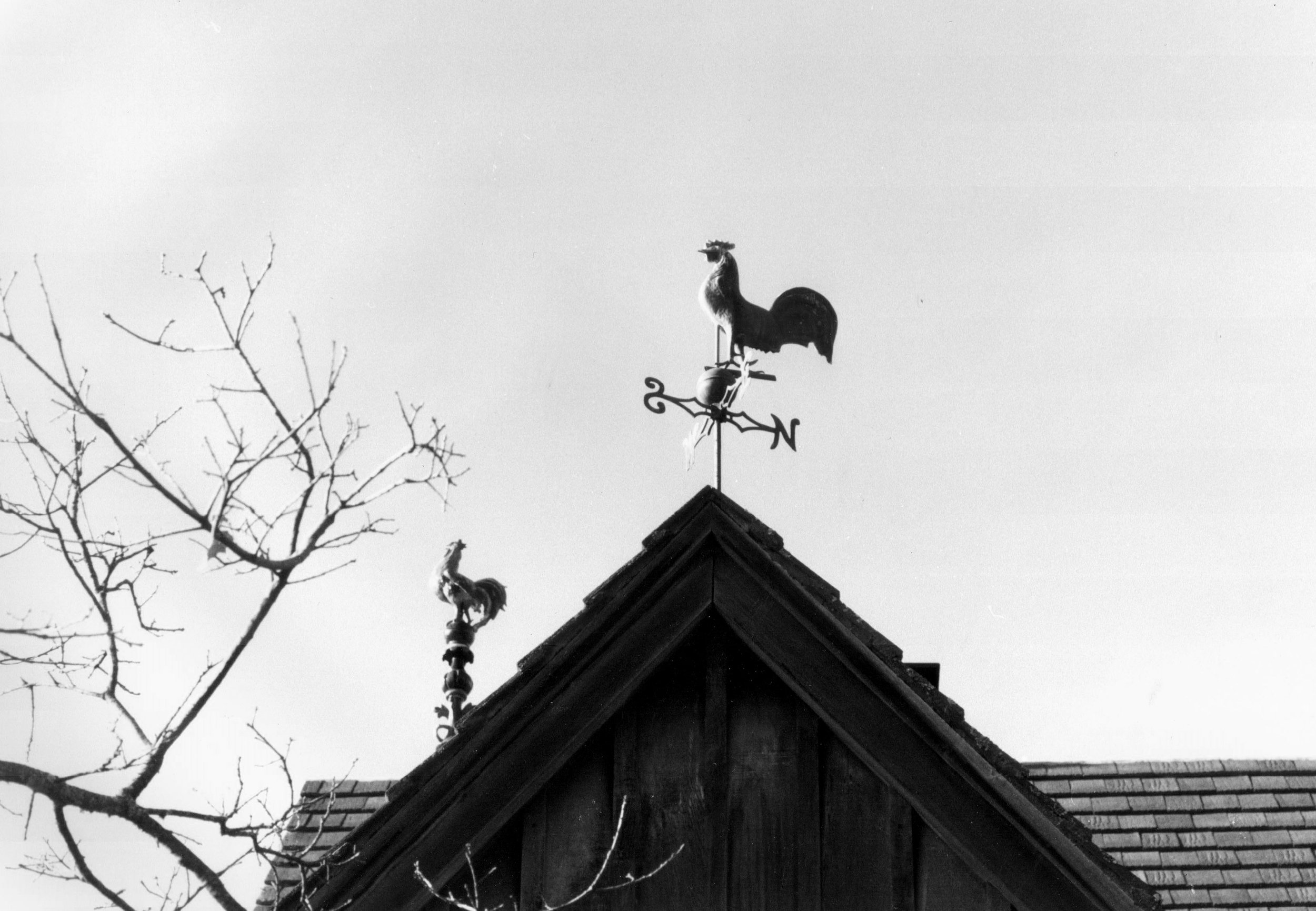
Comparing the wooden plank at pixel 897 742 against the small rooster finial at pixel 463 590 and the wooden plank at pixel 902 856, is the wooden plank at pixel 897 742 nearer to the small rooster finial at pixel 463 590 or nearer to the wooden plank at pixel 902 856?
the wooden plank at pixel 902 856

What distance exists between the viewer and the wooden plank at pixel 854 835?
20.2ft

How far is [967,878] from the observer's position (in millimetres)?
6195

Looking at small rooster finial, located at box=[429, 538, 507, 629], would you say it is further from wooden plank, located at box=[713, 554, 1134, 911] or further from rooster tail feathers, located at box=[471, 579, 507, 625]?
wooden plank, located at box=[713, 554, 1134, 911]

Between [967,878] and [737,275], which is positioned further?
[737,275]

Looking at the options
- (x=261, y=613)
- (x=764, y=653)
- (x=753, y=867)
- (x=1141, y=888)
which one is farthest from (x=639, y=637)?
(x=1141, y=888)

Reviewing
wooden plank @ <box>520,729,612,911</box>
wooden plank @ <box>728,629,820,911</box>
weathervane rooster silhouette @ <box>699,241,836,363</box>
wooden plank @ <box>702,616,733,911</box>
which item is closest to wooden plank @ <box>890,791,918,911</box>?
wooden plank @ <box>728,629,820,911</box>

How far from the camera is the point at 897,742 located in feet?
20.6

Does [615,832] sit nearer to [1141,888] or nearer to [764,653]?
[764,653]

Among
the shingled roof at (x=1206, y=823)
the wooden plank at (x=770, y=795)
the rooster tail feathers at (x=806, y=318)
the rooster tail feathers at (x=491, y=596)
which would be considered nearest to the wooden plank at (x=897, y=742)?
the wooden plank at (x=770, y=795)

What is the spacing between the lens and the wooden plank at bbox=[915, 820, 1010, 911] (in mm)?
6164

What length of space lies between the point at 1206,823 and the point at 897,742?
3.72 metres

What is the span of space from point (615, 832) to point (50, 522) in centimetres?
201

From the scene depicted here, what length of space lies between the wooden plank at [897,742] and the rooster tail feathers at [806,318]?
145 centimetres

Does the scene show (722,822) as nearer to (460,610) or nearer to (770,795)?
(770,795)
